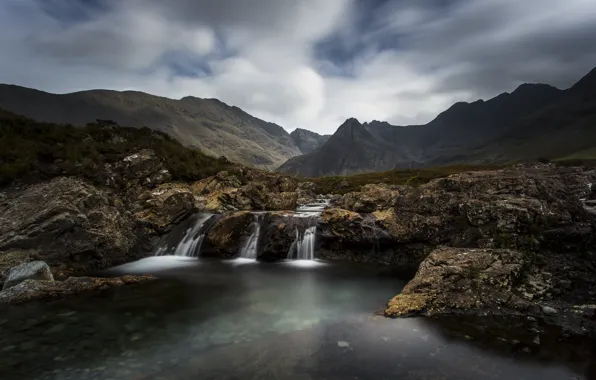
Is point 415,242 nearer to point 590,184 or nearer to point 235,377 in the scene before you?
point 590,184

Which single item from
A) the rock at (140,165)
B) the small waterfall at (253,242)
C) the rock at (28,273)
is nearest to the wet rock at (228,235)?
the small waterfall at (253,242)

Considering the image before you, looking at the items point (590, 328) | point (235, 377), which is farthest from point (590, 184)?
point (235, 377)

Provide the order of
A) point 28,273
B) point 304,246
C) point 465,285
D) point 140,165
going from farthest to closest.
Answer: point 140,165, point 304,246, point 28,273, point 465,285

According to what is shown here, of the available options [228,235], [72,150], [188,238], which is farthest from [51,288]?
[72,150]

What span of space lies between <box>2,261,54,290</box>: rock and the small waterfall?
13.7 meters

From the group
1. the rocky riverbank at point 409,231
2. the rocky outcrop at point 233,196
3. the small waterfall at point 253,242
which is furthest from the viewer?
the rocky outcrop at point 233,196

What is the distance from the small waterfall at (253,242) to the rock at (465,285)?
14.7 metres

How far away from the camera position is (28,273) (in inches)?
706

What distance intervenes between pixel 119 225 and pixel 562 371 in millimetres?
28438

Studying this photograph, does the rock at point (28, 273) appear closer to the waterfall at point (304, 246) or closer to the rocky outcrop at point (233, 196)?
the waterfall at point (304, 246)

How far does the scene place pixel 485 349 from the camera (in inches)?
474

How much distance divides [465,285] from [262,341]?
33.7ft

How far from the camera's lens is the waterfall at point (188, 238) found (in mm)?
28219

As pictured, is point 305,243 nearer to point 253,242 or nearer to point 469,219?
point 253,242
